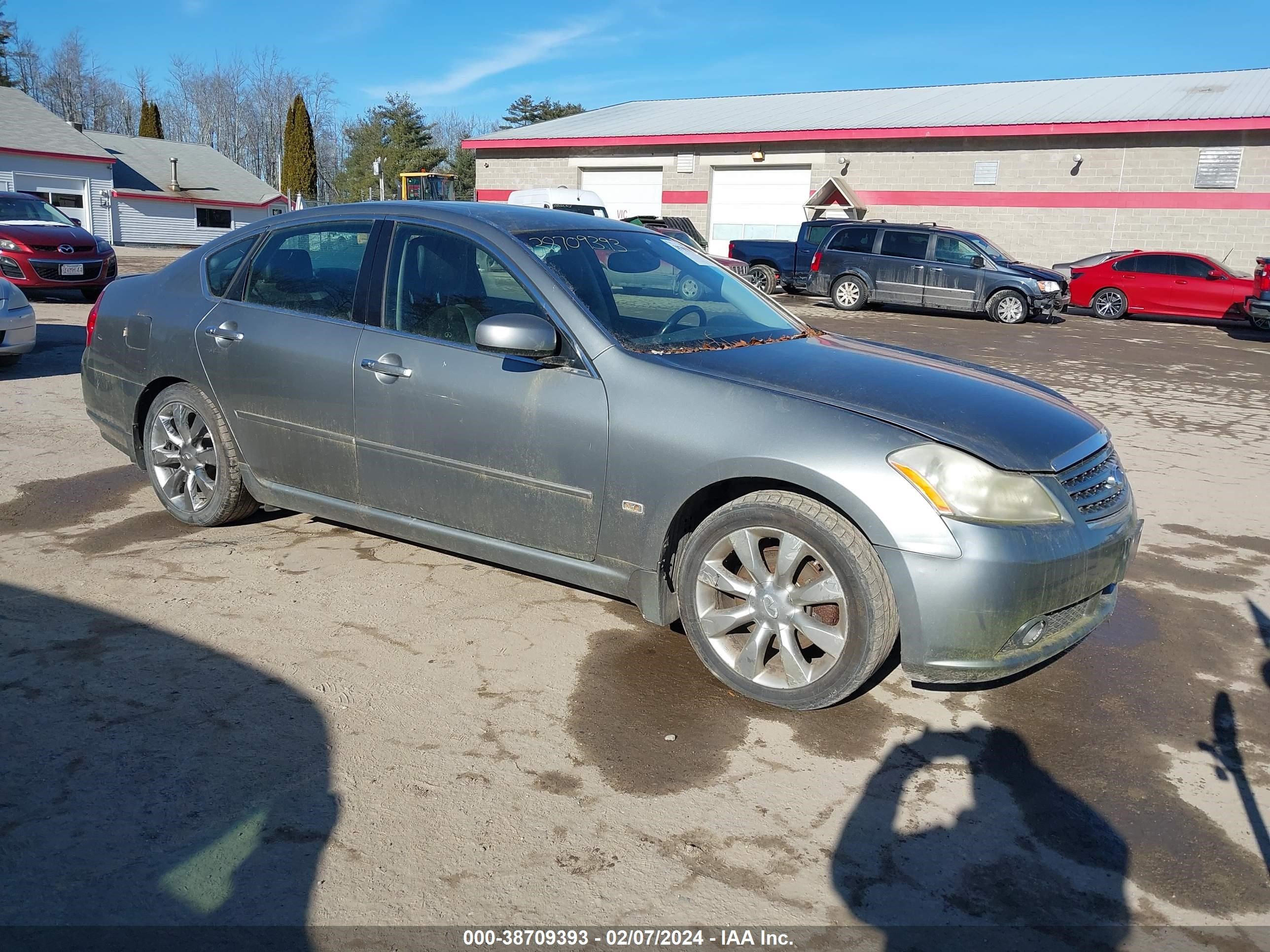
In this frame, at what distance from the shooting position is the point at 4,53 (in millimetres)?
60406

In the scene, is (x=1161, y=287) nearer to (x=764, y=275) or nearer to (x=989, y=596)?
(x=764, y=275)

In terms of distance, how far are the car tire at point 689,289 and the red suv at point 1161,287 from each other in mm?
20071

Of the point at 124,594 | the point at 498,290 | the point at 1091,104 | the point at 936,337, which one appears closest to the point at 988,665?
the point at 498,290

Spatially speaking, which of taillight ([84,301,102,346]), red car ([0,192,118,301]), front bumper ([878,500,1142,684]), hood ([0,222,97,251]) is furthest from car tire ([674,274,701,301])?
hood ([0,222,97,251])

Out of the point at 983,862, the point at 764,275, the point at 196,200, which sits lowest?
the point at 983,862

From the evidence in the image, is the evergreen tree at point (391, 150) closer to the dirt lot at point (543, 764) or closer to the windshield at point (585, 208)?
the windshield at point (585, 208)

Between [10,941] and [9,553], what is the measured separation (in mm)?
3010

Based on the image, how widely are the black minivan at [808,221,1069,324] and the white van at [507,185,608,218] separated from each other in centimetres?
588

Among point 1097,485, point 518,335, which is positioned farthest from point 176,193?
point 1097,485

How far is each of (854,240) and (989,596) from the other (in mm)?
19278

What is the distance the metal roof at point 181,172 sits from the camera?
4600 cm

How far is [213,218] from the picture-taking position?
4978 centimetres

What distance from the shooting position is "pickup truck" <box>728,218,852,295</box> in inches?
900

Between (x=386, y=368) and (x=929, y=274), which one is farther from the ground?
(x=929, y=274)
